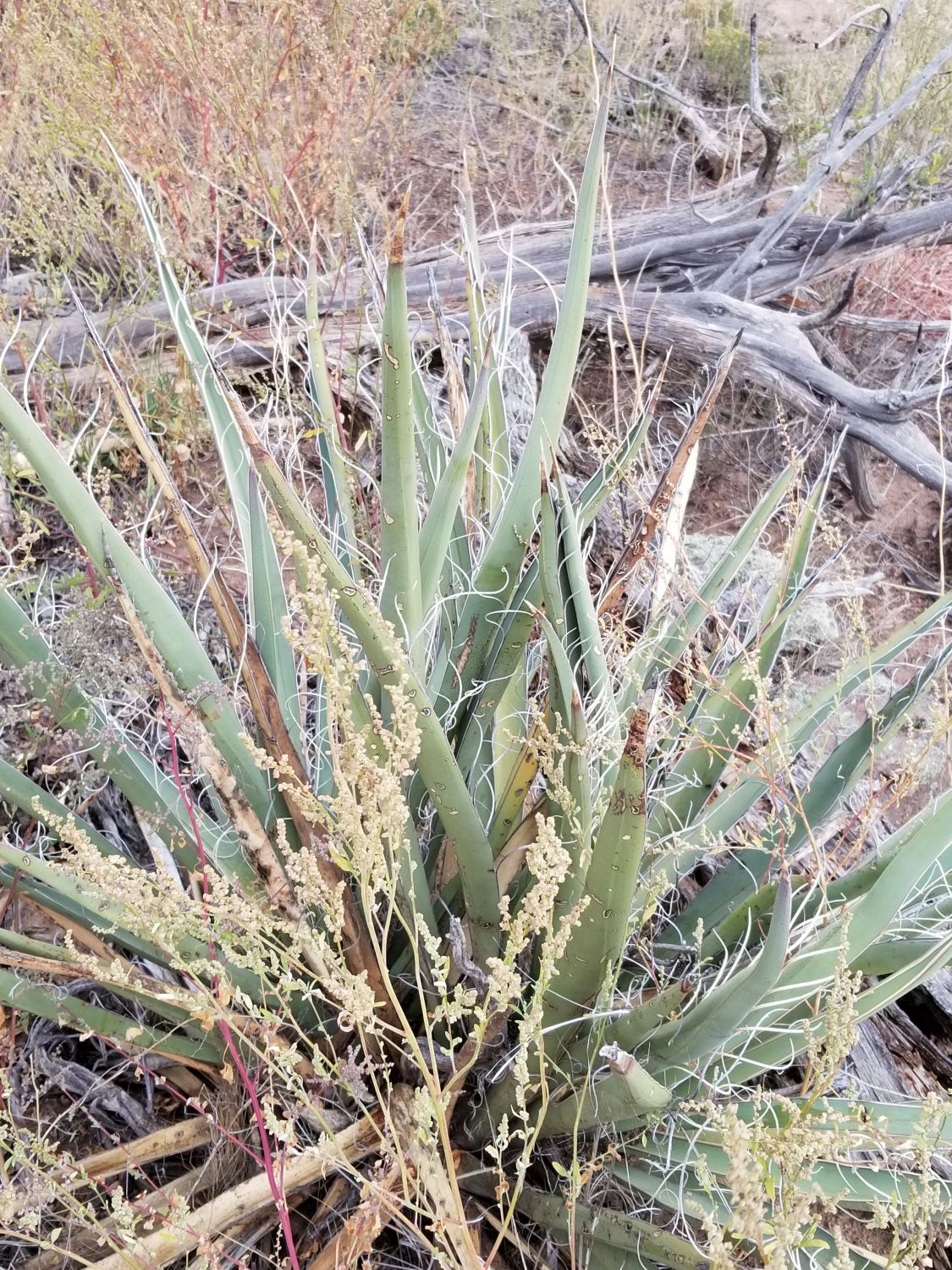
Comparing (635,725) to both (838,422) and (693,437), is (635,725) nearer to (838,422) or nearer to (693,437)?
(693,437)

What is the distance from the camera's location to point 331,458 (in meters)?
1.45

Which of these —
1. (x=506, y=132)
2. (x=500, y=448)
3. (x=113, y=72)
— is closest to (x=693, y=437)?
(x=500, y=448)

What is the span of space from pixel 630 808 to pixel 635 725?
5.0 inches

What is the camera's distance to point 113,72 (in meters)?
2.84

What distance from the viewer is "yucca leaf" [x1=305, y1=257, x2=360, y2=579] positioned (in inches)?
50.8

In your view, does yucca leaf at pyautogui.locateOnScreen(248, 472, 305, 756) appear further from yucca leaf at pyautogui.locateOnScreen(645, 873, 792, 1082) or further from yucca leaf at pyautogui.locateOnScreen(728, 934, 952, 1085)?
yucca leaf at pyautogui.locateOnScreen(728, 934, 952, 1085)

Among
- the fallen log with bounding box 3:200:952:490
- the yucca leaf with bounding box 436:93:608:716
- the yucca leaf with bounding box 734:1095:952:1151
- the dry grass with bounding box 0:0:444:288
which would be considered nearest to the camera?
the yucca leaf with bounding box 734:1095:952:1151

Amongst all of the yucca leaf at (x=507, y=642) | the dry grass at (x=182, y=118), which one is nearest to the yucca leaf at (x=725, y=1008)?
the yucca leaf at (x=507, y=642)

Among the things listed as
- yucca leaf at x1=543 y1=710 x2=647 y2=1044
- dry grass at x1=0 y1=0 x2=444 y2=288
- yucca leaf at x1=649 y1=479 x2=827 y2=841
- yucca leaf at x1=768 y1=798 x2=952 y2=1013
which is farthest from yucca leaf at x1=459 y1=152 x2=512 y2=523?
dry grass at x1=0 y1=0 x2=444 y2=288

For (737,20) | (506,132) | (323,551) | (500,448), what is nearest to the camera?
(323,551)

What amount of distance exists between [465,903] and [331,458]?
0.74m

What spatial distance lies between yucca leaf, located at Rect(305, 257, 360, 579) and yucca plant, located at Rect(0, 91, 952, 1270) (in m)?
0.01

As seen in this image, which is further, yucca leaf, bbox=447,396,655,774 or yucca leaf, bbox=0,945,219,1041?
yucca leaf, bbox=447,396,655,774

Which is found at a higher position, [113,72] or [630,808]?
[113,72]
